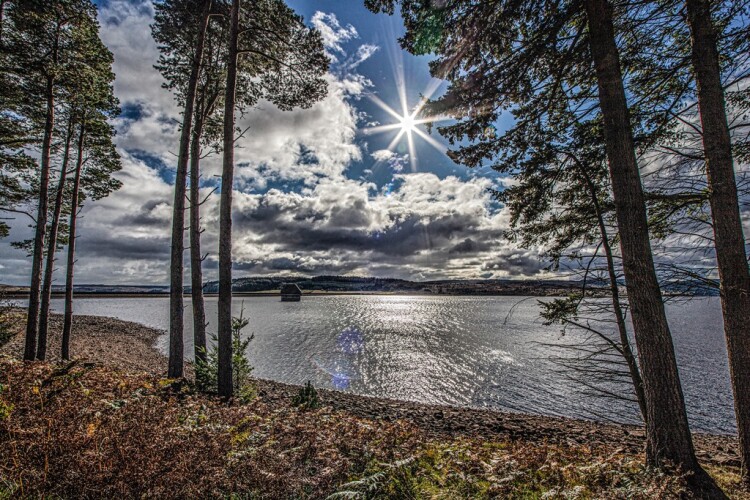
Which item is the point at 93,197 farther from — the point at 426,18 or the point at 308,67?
the point at 426,18

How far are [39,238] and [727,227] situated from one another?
1901 cm

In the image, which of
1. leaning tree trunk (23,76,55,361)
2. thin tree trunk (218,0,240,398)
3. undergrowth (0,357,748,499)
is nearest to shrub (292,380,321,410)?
thin tree trunk (218,0,240,398)

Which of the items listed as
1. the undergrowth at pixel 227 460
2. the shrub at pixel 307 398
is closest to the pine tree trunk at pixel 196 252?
the shrub at pixel 307 398

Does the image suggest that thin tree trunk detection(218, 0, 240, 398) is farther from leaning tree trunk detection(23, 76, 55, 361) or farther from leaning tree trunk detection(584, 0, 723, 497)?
leaning tree trunk detection(584, 0, 723, 497)

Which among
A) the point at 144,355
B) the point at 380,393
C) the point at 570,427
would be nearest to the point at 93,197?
the point at 144,355

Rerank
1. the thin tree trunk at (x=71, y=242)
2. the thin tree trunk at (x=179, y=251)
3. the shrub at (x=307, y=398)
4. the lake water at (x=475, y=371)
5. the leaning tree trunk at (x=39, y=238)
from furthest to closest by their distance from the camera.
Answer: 1. the lake water at (x=475, y=371)
2. the thin tree trunk at (x=71, y=242)
3. the leaning tree trunk at (x=39, y=238)
4. the thin tree trunk at (x=179, y=251)
5. the shrub at (x=307, y=398)

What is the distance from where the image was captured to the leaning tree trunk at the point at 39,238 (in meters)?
11.4

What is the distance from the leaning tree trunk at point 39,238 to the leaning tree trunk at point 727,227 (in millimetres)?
17691

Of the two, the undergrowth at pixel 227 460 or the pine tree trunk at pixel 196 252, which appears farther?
the pine tree trunk at pixel 196 252

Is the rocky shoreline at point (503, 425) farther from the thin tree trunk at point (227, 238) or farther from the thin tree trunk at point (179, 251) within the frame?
the thin tree trunk at point (227, 238)

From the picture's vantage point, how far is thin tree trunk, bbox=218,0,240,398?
822 cm

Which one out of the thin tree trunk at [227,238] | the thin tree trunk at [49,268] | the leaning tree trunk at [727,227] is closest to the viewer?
the leaning tree trunk at [727,227]

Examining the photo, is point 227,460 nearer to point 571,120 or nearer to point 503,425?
point 571,120

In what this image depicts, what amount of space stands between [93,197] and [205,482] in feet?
59.9
